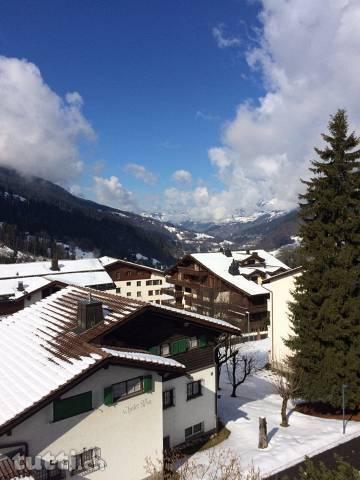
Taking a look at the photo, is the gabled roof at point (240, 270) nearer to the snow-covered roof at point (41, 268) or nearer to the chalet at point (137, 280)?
the snow-covered roof at point (41, 268)

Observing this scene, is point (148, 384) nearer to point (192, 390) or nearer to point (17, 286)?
point (192, 390)

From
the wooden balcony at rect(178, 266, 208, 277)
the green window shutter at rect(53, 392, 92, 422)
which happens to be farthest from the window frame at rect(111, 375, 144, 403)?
the wooden balcony at rect(178, 266, 208, 277)

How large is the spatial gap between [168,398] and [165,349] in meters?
2.55

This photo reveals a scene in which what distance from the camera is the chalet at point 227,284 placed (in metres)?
58.9

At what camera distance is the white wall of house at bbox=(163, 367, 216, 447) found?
68.8 feet

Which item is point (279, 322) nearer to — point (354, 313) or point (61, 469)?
point (354, 313)

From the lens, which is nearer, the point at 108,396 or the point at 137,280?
the point at 108,396

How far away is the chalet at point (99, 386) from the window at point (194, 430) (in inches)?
2.2

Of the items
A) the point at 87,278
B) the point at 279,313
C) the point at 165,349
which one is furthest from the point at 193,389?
the point at 87,278

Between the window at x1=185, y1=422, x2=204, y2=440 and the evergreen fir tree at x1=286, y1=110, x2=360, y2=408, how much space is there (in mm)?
7076

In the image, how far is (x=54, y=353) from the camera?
1667cm

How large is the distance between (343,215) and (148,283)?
76.1 m

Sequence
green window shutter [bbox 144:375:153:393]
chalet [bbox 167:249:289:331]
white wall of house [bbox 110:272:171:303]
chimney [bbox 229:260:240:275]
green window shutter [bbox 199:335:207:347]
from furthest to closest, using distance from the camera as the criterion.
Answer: white wall of house [bbox 110:272:171:303], chimney [bbox 229:260:240:275], chalet [bbox 167:249:289:331], green window shutter [bbox 199:335:207:347], green window shutter [bbox 144:375:153:393]

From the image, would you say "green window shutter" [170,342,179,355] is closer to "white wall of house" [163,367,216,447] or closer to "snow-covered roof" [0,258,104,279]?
"white wall of house" [163,367,216,447]
